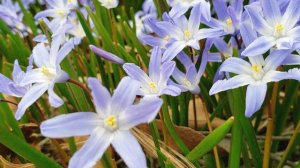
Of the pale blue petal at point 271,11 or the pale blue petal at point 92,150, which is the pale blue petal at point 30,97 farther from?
the pale blue petal at point 271,11

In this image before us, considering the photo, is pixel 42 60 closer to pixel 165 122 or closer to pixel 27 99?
pixel 27 99

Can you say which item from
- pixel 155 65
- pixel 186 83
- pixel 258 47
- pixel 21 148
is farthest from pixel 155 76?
pixel 21 148

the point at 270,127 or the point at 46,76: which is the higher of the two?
the point at 46,76

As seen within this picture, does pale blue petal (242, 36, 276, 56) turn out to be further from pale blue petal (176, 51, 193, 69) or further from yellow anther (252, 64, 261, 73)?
pale blue petal (176, 51, 193, 69)

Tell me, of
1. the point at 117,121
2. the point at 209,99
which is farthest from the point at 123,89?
the point at 209,99

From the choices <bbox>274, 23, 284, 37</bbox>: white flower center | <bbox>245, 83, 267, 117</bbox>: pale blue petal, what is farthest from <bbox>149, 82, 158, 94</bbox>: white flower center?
<bbox>274, 23, 284, 37</bbox>: white flower center

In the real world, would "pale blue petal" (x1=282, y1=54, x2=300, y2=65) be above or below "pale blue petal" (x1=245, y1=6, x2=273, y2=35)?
below

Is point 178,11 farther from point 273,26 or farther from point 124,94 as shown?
point 124,94

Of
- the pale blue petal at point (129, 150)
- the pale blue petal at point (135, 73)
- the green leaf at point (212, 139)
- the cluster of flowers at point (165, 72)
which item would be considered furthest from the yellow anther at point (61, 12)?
the pale blue petal at point (129, 150)
